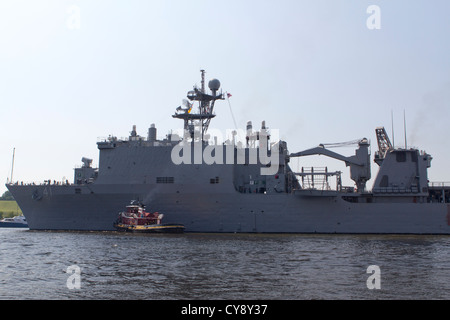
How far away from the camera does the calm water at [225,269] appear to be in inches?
382

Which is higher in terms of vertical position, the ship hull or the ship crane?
the ship crane

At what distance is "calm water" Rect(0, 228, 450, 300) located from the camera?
9695 mm

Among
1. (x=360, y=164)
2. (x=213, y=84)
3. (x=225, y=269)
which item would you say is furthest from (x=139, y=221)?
(x=360, y=164)

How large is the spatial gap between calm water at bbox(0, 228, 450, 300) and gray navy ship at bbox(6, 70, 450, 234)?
4.21 m

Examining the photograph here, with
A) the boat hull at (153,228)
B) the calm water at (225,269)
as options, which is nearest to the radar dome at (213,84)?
the boat hull at (153,228)

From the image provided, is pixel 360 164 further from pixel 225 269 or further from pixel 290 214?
pixel 225 269

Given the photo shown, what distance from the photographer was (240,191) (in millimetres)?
26078

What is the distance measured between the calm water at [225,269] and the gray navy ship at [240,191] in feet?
13.8

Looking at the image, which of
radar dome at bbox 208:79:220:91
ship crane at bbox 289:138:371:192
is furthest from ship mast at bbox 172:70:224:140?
ship crane at bbox 289:138:371:192

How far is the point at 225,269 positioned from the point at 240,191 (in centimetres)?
1351

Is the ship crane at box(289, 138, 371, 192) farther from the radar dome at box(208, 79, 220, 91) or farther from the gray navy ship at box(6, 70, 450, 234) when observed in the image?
the radar dome at box(208, 79, 220, 91)

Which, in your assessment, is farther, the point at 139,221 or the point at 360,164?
the point at 360,164
